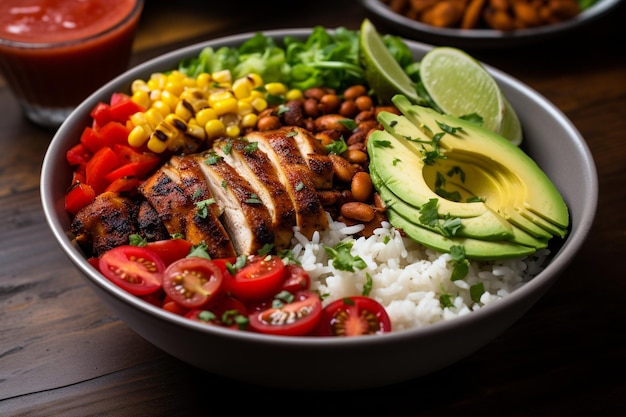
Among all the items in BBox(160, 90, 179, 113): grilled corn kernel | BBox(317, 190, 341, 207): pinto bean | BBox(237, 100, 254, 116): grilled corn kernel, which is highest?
BBox(160, 90, 179, 113): grilled corn kernel

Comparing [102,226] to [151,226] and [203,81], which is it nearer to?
[151,226]

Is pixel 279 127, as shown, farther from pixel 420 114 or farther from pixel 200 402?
pixel 200 402

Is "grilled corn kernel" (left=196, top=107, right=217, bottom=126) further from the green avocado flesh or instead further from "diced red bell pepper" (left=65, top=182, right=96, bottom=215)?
the green avocado flesh

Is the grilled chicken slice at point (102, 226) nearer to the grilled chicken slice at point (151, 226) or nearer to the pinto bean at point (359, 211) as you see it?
the grilled chicken slice at point (151, 226)

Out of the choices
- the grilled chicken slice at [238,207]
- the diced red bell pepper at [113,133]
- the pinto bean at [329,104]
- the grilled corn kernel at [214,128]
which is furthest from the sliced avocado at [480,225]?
the diced red bell pepper at [113,133]

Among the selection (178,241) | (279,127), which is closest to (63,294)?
(178,241)

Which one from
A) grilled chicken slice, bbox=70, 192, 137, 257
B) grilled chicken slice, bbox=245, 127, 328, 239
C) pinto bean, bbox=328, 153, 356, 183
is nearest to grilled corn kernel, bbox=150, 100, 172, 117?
grilled chicken slice, bbox=245, 127, 328, 239
